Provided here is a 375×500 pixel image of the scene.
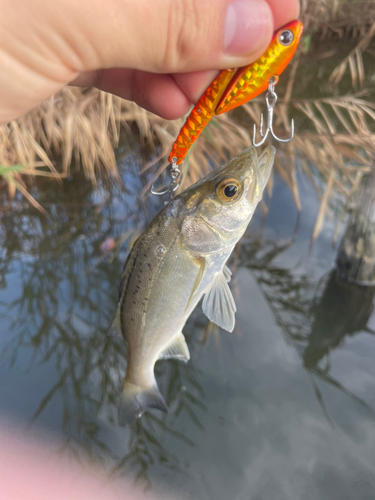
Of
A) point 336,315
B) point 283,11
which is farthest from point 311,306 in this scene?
point 283,11

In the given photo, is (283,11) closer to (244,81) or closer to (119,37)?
(244,81)

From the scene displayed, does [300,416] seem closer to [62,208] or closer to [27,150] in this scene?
[62,208]

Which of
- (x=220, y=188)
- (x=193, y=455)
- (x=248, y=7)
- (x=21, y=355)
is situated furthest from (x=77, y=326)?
(x=248, y=7)

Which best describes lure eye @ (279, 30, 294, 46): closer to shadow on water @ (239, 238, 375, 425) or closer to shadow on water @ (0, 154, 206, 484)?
shadow on water @ (0, 154, 206, 484)

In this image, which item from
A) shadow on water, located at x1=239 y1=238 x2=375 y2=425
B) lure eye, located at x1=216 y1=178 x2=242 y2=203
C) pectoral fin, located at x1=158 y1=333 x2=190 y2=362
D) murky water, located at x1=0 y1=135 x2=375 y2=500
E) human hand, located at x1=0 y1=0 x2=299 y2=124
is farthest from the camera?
shadow on water, located at x1=239 y1=238 x2=375 y2=425

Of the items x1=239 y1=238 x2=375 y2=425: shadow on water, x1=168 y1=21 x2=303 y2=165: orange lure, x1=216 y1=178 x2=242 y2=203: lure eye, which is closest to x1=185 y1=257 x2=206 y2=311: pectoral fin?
Answer: x1=216 y1=178 x2=242 y2=203: lure eye

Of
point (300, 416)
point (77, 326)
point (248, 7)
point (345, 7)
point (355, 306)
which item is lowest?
point (77, 326)
